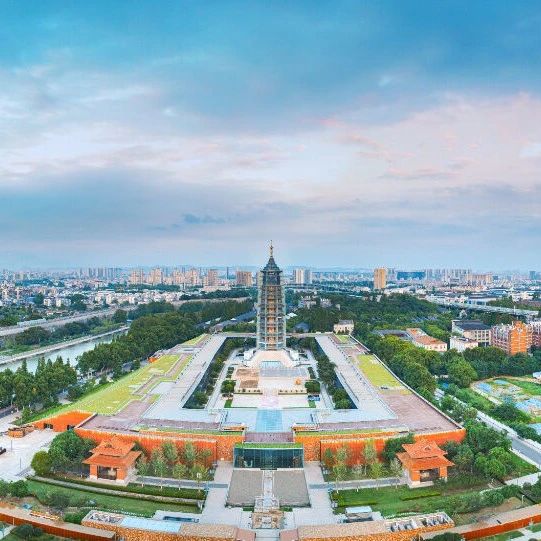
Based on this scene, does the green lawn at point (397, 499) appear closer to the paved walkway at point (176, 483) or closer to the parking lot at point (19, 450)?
the paved walkway at point (176, 483)

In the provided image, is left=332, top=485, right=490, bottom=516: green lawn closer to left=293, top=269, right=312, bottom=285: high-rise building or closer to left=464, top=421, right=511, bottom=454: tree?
left=464, top=421, right=511, bottom=454: tree

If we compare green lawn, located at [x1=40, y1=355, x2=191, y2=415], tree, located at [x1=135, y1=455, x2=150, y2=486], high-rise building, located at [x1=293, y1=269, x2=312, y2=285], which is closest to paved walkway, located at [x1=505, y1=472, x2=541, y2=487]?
tree, located at [x1=135, y1=455, x2=150, y2=486]

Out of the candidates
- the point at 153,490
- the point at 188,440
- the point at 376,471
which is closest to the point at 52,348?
the point at 188,440

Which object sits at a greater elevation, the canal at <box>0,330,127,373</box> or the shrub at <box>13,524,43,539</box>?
the shrub at <box>13,524,43,539</box>

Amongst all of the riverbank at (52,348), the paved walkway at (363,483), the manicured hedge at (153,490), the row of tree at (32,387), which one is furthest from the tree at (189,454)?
the riverbank at (52,348)

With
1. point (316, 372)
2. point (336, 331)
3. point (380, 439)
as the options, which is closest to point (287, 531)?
point (380, 439)

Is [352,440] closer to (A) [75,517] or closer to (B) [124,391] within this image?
(A) [75,517]

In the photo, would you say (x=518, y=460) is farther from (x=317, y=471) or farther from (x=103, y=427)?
(x=103, y=427)
